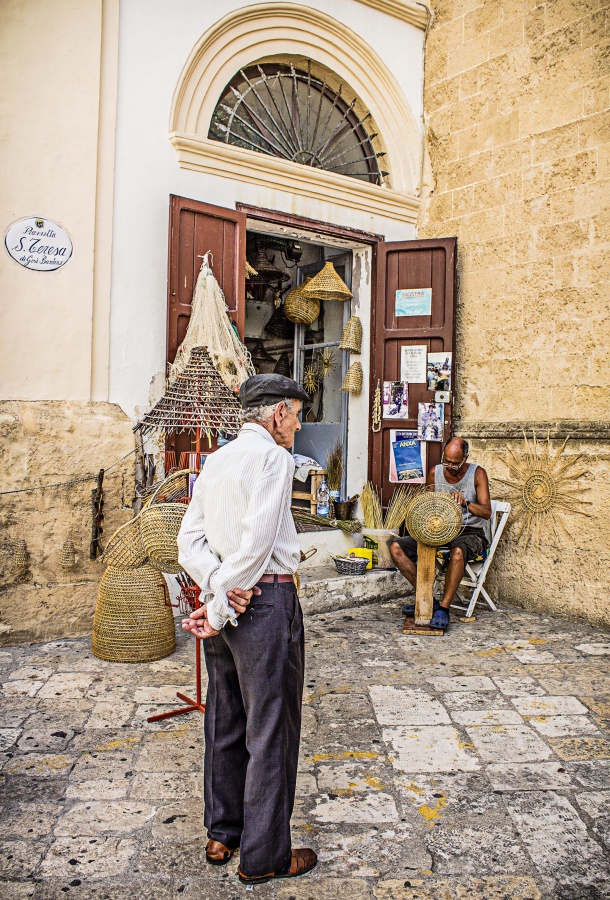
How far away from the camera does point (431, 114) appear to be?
23.2 feet

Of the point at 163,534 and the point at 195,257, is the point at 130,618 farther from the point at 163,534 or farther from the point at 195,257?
the point at 195,257

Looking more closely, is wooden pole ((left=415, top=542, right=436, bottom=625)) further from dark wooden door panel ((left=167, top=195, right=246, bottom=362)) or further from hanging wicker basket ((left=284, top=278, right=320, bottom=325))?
hanging wicker basket ((left=284, top=278, right=320, bottom=325))

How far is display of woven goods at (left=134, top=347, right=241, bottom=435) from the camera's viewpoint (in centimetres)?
457

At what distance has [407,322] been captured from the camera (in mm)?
6883

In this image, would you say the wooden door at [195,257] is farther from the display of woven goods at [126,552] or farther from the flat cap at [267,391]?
the flat cap at [267,391]

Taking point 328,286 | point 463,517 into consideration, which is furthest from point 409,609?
point 328,286

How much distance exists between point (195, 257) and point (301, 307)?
2144 mm

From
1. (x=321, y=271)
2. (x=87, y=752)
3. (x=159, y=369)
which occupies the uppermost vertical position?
(x=321, y=271)

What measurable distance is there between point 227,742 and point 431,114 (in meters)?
6.50

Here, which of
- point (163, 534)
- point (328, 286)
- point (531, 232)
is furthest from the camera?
point (328, 286)

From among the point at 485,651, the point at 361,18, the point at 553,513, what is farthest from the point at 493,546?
the point at 361,18

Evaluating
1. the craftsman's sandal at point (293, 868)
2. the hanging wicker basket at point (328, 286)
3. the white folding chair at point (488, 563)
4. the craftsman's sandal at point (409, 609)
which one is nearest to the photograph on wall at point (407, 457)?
the white folding chair at point (488, 563)

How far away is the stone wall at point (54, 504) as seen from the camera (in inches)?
194

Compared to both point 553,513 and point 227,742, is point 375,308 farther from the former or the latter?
point 227,742
